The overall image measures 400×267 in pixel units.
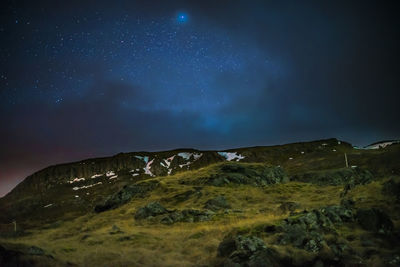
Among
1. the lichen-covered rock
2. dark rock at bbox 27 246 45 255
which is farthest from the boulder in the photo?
dark rock at bbox 27 246 45 255

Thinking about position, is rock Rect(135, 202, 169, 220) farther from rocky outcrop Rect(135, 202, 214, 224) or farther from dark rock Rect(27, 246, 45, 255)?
dark rock Rect(27, 246, 45, 255)

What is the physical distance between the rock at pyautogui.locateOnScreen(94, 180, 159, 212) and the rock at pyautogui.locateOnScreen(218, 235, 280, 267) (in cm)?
4367

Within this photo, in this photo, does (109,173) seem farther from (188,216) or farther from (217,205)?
(188,216)

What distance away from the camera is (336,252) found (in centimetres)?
1290

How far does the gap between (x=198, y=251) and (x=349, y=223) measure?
29.7 feet

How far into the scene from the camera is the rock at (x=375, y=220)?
580 inches

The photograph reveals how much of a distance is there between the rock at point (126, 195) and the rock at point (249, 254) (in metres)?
43.7

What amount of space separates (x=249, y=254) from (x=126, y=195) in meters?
47.4

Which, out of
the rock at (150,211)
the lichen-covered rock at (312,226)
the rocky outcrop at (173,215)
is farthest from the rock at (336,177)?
the lichen-covered rock at (312,226)

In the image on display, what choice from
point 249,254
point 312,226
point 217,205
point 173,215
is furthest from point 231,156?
point 249,254

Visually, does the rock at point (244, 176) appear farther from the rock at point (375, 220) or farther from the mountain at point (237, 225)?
the rock at point (375, 220)

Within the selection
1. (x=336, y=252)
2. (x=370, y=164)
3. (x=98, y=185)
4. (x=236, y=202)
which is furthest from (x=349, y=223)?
(x=98, y=185)

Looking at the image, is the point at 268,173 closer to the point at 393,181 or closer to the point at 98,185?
the point at 393,181

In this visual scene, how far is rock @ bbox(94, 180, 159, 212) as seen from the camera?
181 ft
